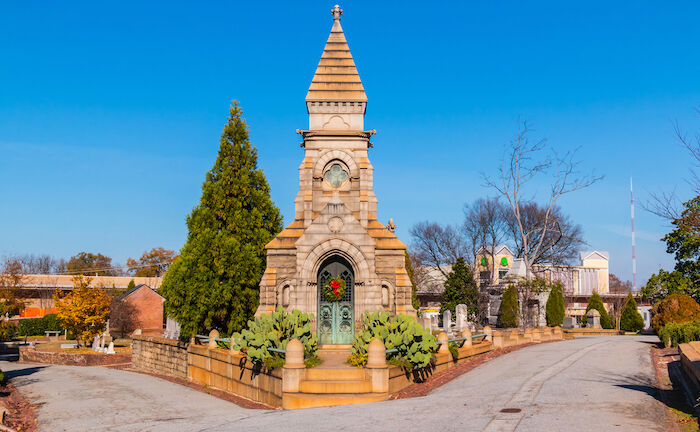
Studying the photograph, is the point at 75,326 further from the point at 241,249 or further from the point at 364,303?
the point at 364,303

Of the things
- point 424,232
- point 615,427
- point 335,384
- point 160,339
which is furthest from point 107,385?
point 424,232

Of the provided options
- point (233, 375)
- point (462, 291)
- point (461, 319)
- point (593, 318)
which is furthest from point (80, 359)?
point (593, 318)

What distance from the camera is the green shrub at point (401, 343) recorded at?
55.3 feet

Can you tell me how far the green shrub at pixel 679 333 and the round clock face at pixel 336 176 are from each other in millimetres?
13974

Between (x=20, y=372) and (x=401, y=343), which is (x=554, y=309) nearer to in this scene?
(x=401, y=343)

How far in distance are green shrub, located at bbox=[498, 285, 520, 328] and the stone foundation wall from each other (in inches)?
906

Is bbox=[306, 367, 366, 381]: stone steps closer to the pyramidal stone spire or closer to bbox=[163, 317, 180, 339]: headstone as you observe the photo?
the pyramidal stone spire

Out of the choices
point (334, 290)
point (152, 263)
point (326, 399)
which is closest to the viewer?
point (326, 399)

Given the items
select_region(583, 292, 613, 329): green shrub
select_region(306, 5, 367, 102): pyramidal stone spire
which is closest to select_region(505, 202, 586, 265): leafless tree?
select_region(583, 292, 613, 329): green shrub

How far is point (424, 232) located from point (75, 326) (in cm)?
3755

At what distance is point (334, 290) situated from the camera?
2130cm

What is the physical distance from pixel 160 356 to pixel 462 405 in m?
19.5

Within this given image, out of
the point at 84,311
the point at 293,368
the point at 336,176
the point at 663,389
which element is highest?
the point at 336,176

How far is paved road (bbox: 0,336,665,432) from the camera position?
11125mm
